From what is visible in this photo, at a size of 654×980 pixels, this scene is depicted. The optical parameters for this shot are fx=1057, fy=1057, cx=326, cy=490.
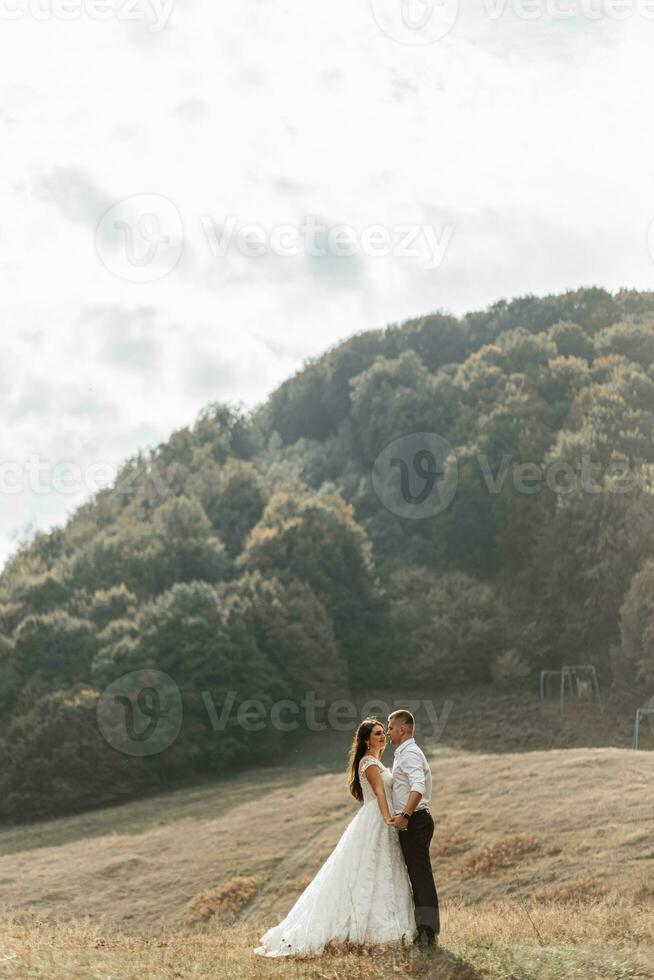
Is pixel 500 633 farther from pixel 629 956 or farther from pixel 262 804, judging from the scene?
pixel 629 956

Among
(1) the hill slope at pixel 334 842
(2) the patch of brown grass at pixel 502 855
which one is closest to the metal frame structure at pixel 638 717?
(1) the hill slope at pixel 334 842

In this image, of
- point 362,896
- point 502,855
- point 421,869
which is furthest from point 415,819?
point 502,855

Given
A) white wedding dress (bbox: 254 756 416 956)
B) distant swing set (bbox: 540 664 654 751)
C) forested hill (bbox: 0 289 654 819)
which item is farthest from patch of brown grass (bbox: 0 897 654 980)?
distant swing set (bbox: 540 664 654 751)

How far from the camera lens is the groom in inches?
474

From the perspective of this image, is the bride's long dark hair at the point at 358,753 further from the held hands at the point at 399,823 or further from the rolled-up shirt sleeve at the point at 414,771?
the held hands at the point at 399,823

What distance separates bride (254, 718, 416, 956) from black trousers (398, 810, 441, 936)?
135 millimetres

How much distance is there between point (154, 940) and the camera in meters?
15.8

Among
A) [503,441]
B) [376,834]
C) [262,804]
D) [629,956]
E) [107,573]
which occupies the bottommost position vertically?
[262,804]

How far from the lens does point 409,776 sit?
12055 millimetres

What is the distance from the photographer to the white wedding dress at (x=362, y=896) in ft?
39.7

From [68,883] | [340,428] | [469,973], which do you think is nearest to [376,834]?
[469,973]

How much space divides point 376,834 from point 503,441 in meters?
59.0

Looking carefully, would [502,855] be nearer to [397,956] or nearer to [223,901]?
[223,901]

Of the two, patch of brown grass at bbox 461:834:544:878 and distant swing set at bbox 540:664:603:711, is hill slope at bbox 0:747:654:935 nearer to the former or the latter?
patch of brown grass at bbox 461:834:544:878
